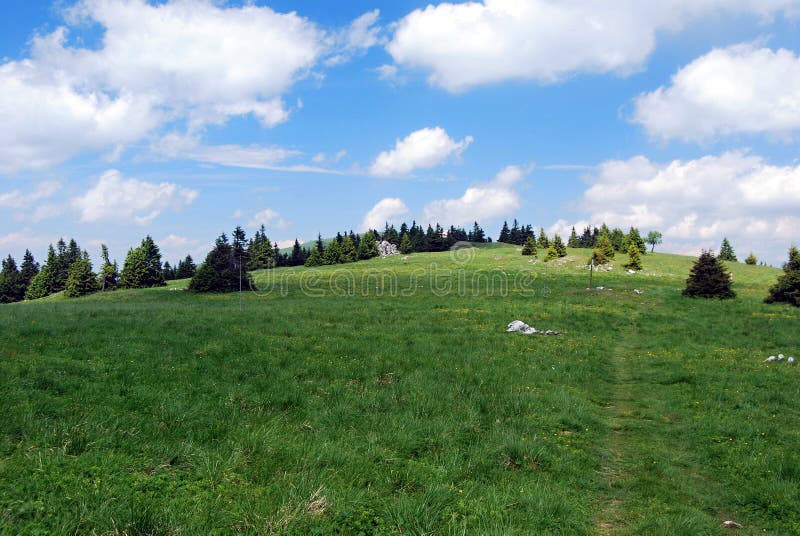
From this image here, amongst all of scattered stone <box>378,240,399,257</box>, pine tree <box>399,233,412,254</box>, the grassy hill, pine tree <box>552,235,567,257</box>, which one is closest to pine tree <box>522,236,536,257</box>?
pine tree <box>552,235,567,257</box>

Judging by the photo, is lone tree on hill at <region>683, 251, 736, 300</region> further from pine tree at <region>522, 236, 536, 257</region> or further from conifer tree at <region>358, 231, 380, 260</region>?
conifer tree at <region>358, 231, 380, 260</region>

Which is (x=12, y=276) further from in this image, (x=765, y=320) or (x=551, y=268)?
(x=765, y=320)

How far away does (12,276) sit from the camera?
319 ft

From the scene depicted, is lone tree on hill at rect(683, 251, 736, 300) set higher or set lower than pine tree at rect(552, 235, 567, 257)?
lower

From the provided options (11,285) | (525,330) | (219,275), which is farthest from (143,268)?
(525,330)

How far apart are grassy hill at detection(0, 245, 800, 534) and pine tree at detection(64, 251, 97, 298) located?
231 feet

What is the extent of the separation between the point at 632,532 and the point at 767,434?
6.20 metres

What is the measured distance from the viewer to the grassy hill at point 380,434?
5.71 meters

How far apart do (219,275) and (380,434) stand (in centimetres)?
5255

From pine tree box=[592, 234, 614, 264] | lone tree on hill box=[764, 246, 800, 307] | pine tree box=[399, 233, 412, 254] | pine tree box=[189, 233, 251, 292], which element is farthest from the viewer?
pine tree box=[399, 233, 412, 254]

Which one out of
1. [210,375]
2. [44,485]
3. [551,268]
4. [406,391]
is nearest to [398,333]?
[406,391]

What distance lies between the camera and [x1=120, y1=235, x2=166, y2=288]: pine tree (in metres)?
80.9

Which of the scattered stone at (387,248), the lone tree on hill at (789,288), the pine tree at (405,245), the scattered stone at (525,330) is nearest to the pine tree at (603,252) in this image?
the lone tree on hill at (789,288)

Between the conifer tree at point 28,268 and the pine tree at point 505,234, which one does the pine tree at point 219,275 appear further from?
the pine tree at point 505,234
